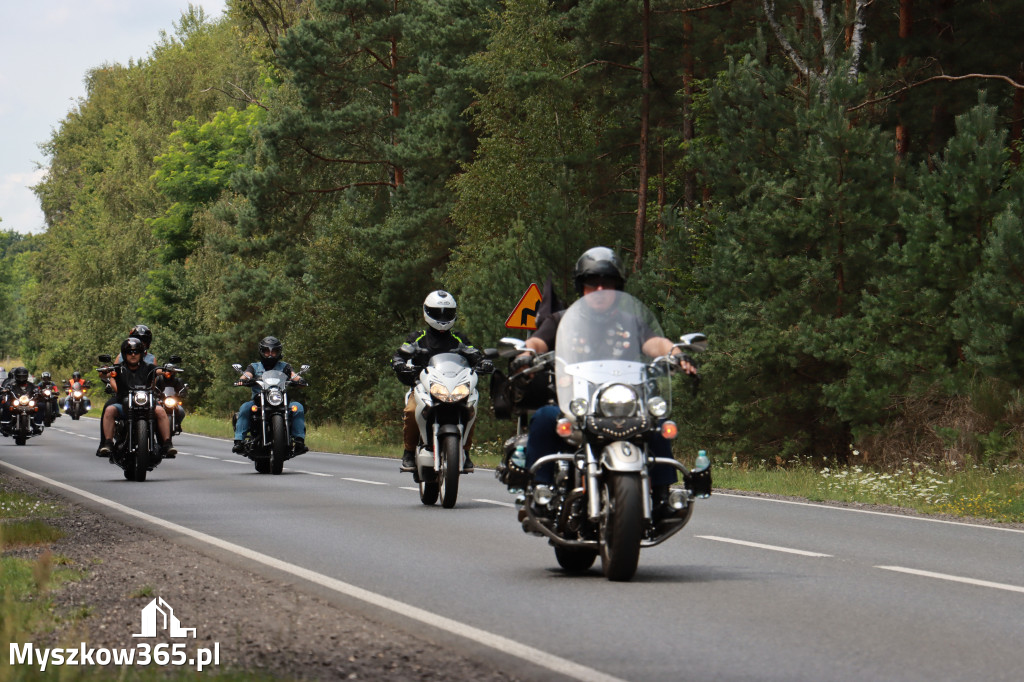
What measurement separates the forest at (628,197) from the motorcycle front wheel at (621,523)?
42.5 feet

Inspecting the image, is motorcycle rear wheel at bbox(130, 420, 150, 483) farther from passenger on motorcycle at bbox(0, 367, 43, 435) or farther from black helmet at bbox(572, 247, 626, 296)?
passenger on motorcycle at bbox(0, 367, 43, 435)

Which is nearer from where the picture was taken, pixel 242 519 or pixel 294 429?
pixel 242 519

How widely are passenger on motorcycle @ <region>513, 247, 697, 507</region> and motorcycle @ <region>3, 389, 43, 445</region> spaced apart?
30.4 m

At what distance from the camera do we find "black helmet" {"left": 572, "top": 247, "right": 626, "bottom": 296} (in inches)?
384

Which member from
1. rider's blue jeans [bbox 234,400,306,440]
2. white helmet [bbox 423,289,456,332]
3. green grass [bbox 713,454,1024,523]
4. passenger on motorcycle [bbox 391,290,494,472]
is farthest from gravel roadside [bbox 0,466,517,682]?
rider's blue jeans [bbox 234,400,306,440]

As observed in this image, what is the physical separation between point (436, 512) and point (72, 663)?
28.6ft

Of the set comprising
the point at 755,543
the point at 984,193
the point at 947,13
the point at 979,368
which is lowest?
the point at 755,543

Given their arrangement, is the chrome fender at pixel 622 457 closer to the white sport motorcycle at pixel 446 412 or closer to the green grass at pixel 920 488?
the white sport motorcycle at pixel 446 412

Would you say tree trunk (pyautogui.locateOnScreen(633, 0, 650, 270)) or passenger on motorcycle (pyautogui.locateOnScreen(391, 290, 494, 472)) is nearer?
passenger on motorcycle (pyautogui.locateOnScreen(391, 290, 494, 472))

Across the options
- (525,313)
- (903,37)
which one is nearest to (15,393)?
(525,313)

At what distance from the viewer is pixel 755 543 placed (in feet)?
40.2

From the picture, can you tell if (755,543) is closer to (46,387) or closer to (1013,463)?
(1013,463)

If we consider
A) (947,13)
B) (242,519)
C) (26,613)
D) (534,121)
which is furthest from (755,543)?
(534,121)

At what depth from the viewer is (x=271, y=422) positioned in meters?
21.8
